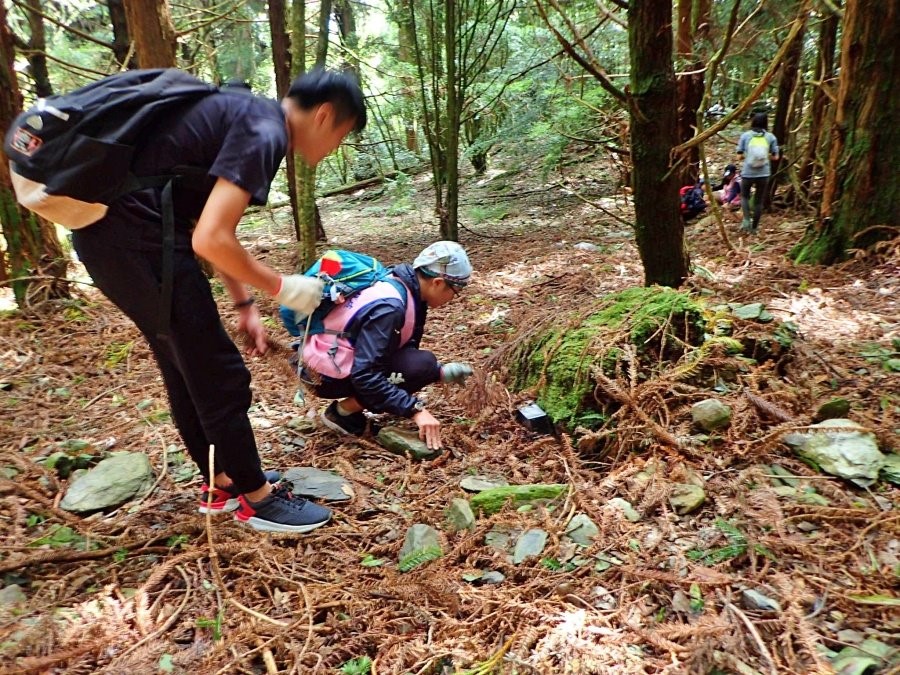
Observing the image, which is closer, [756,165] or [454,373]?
[454,373]

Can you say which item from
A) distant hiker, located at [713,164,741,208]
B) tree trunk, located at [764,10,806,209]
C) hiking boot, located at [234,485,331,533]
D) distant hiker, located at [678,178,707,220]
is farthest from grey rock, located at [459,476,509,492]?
distant hiker, located at [713,164,741,208]

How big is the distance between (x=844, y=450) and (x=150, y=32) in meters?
6.84

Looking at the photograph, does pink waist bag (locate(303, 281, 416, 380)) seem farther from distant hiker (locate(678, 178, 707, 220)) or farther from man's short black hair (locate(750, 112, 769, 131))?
man's short black hair (locate(750, 112, 769, 131))

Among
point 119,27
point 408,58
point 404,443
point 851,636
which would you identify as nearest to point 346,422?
point 404,443

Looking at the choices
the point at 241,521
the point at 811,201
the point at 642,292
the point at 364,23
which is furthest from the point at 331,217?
the point at 241,521

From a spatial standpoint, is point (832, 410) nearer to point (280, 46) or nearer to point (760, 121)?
point (760, 121)

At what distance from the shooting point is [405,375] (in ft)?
10.8

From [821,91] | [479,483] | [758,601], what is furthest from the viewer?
[821,91]

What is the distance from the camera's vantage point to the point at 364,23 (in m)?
14.6

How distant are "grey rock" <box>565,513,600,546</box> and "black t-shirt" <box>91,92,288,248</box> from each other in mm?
1740

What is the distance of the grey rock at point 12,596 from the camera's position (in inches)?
76.9

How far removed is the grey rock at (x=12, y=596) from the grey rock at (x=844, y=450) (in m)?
3.24

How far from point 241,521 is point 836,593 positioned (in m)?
2.28

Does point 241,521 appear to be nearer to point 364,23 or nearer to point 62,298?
point 62,298
